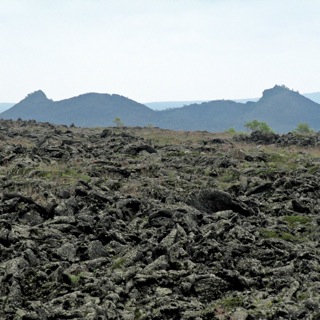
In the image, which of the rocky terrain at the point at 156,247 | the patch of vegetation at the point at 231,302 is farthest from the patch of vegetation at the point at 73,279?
the patch of vegetation at the point at 231,302

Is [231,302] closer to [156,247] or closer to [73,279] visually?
[156,247]

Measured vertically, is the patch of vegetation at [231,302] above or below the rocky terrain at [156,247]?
below

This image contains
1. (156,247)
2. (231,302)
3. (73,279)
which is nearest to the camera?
(231,302)

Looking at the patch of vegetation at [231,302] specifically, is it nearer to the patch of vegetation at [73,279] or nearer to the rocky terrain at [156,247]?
the rocky terrain at [156,247]

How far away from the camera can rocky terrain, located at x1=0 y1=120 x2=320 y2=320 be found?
36.8ft

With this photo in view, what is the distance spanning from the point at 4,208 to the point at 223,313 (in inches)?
444

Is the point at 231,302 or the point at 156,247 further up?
the point at 156,247

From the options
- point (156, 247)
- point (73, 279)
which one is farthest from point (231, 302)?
point (73, 279)

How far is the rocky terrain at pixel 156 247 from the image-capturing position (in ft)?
36.8

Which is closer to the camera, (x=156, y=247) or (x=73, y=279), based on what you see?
(x=73, y=279)

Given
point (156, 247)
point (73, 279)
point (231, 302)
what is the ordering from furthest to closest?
1. point (156, 247)
2. point (73, 279)
3. point (231, 302)

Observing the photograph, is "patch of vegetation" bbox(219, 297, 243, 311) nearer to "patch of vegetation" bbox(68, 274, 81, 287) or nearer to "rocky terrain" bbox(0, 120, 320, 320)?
"rocky terrain" bbox(0, 120, 320, 320)

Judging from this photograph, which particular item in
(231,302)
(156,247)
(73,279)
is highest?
(156,247)

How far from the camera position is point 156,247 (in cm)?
1475
